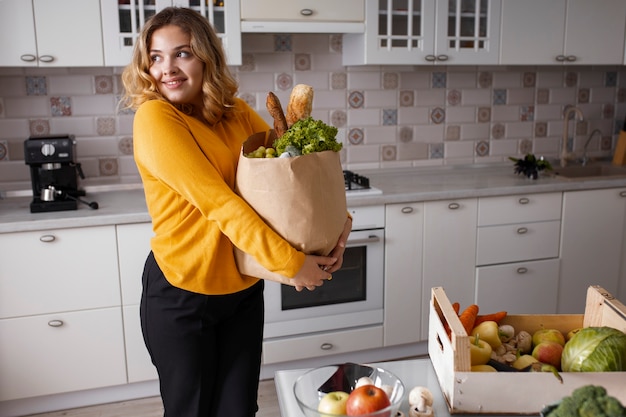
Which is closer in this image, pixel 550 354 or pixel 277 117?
pixel 550 354

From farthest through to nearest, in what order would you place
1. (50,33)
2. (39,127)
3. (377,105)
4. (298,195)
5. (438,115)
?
(438,115), (377,105), (39,127), (50,33), (298,195)

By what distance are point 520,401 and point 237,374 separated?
2.82ft

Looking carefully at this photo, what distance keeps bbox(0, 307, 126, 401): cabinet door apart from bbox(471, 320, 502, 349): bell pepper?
185cm

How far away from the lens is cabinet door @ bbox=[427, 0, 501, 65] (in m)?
3.18

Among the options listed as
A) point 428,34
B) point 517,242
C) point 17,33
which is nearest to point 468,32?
point 428,34

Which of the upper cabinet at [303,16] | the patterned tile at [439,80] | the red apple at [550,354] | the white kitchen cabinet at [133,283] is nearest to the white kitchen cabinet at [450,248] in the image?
the patterned tile at [439,80]

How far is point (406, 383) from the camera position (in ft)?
4.30

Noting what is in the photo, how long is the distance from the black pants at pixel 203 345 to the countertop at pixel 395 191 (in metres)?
0.99

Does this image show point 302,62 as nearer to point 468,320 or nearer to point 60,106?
point 60,106

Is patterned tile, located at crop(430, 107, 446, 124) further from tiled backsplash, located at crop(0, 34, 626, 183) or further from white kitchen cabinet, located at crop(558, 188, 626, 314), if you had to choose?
white kitchen cabinet, located at crop(558, 188, 626, 314)

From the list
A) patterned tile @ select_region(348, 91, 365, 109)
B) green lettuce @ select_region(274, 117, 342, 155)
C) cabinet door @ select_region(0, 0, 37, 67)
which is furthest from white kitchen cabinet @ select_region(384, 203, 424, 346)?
cabinet door @ select_region(0, 0, 37, 67)

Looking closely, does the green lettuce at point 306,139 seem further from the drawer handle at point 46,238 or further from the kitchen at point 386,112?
the drawer handle at point 46,238

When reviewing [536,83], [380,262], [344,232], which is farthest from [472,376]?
[536,83]

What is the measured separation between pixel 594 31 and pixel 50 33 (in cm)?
274
